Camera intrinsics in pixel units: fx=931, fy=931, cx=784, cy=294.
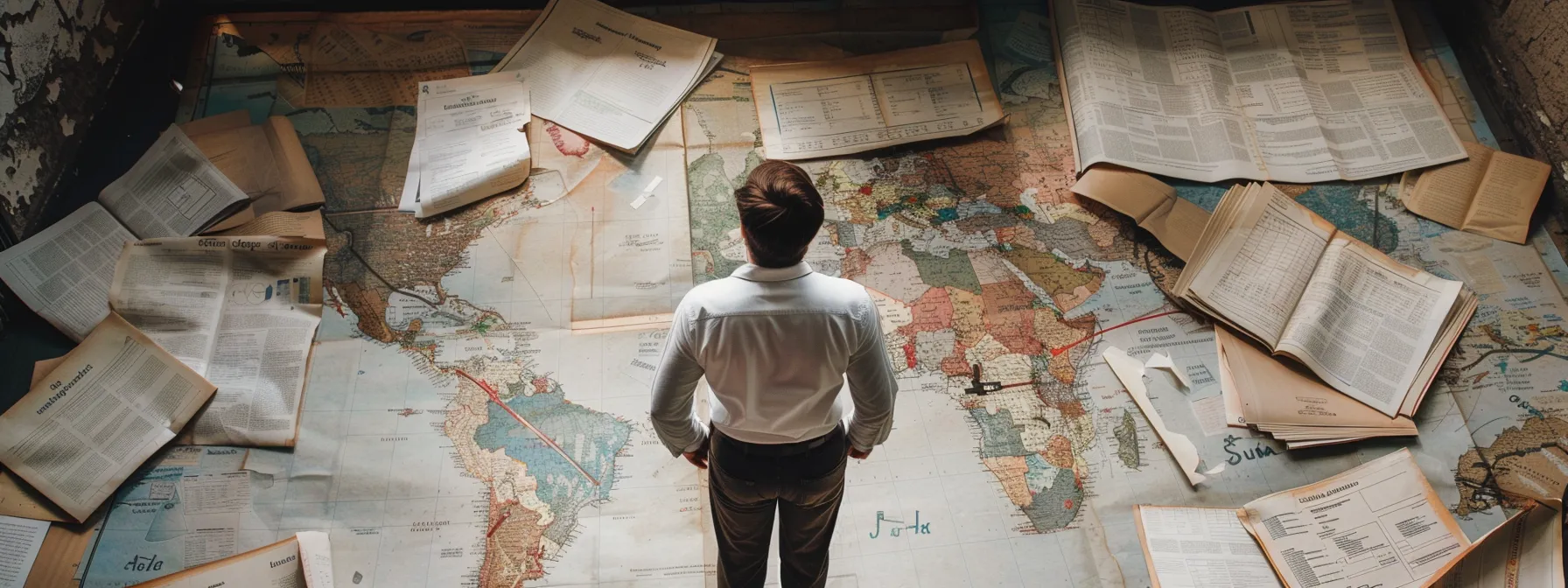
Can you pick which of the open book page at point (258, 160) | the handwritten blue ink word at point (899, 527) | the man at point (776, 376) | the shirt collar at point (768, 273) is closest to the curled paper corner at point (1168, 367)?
the handwritten blue ink word at point (899, 527)

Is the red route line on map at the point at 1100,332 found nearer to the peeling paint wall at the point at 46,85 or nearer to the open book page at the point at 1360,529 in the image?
the open book page at the point at 1360,529

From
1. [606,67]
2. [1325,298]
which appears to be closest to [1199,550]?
[1325,298]

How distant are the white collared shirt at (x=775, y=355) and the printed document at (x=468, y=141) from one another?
1.32 meters

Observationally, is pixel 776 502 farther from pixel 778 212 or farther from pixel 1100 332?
pixel 1100 332

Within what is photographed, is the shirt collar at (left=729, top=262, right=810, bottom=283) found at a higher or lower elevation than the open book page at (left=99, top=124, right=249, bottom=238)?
higher

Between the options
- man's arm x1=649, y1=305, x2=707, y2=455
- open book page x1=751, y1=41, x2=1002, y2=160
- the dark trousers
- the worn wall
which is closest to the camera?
man's arm x1=649, y1=305, x2=707, y2=455

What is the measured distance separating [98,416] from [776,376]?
1668mm

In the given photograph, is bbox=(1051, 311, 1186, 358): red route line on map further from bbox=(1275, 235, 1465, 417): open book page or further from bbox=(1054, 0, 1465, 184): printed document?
bbox=(1054, 0, 1465, 184): printed document

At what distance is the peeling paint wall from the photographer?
7.36 ft

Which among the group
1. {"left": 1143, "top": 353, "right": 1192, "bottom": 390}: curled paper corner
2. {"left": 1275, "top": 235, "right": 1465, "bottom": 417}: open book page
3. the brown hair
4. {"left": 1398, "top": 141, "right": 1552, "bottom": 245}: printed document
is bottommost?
{"left": 1143, "top": 353, "right": 1192, "bottom": 390}: curled paper corner

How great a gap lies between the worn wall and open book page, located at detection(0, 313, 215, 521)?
3578mm

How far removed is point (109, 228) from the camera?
233cm

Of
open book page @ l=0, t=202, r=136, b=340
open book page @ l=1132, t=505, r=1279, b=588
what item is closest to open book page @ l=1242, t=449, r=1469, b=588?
open book page @ l=1132, t=505, r=1279, b=588

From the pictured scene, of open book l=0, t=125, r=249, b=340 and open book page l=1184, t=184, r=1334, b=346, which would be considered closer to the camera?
open book l=0, t=125, r=249, b=340
